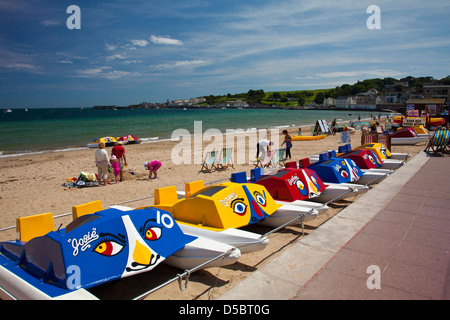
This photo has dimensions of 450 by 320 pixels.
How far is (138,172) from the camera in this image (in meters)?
13.5

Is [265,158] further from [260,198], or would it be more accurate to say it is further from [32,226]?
[32,226]

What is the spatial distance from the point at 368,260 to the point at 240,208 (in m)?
2.29

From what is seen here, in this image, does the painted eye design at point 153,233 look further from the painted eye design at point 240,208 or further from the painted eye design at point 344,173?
the painted eye design at point 344,173

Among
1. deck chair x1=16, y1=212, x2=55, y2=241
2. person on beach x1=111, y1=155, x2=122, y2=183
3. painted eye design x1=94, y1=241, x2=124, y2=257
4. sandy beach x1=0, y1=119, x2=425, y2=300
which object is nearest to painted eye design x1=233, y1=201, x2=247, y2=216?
sandy beach x1=0, y1=119, x2=425, y2=300

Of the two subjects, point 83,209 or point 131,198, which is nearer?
point 83,209

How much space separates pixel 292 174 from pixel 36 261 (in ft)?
17.7

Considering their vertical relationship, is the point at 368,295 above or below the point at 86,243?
below

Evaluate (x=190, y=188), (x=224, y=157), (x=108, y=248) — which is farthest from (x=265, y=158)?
(x=108, y=248)

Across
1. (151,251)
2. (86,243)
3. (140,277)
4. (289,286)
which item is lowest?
(140,277)

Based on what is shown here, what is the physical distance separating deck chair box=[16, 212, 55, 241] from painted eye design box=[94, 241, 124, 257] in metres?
1.93

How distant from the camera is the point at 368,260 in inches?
165
